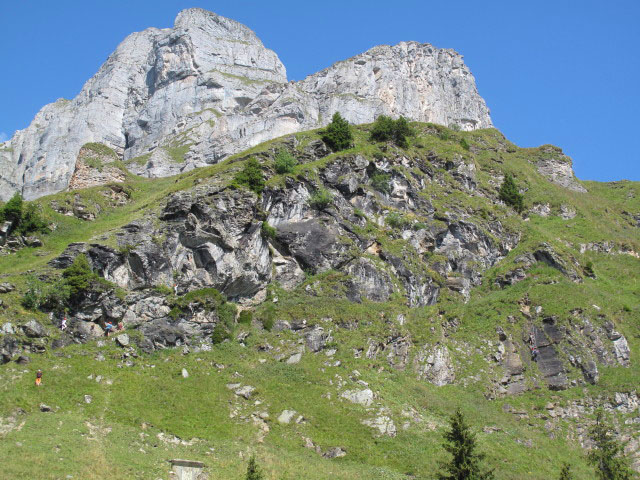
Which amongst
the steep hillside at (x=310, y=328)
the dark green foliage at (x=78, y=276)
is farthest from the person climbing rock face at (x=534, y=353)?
the dark green foliage at (x=78, y=276)

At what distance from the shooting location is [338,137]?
2340 inches

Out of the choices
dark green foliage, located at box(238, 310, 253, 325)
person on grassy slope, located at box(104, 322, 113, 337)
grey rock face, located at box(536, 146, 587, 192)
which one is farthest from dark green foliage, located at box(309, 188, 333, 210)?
grey rock face, located at box(536, 146, 587, 192)

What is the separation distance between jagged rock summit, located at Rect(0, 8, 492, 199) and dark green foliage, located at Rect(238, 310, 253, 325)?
6211 cm

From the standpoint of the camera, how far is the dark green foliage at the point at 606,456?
28453mm

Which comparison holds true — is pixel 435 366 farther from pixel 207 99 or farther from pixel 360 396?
pixel 207 99

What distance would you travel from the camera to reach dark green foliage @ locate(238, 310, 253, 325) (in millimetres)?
39125

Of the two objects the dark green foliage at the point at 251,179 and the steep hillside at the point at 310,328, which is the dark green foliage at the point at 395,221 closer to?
the steep hillside at the point at 310,328

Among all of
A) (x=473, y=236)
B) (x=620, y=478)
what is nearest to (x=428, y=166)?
(x=473, y=236)

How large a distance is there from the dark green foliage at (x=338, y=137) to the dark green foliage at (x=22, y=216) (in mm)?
29000

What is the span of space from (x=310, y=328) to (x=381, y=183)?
20.8 metres

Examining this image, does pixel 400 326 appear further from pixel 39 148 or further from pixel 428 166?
pixel 39 148

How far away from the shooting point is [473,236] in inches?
2088

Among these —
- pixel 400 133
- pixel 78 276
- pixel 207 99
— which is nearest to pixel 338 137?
pixel 400 133

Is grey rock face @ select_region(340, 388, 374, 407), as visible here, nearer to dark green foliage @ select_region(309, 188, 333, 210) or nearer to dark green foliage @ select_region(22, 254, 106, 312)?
dark green foliage @ select_region(22, 254, 106, 312)
